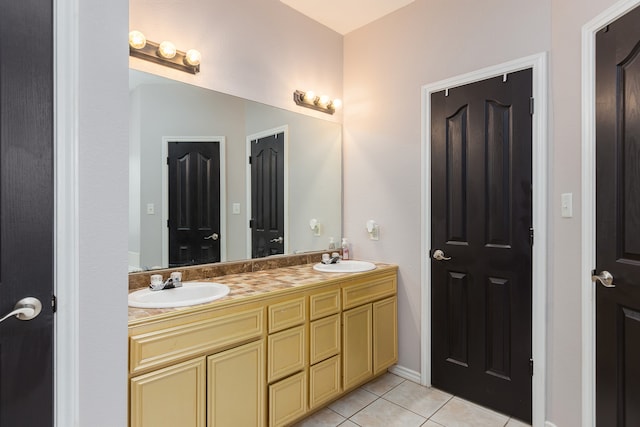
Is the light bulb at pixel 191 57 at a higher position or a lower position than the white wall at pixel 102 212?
higher

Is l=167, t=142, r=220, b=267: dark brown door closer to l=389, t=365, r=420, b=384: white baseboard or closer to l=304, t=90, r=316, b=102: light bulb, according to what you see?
l=304, t=90, r=316, b=102: light bulb

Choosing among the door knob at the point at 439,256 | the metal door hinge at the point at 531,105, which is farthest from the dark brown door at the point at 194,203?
the metal door hinge at the point at 531,105

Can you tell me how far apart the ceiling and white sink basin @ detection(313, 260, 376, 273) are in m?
1.91

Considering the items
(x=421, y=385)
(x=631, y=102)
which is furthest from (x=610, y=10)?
(x=421, y=385)

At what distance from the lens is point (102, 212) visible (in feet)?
3.72

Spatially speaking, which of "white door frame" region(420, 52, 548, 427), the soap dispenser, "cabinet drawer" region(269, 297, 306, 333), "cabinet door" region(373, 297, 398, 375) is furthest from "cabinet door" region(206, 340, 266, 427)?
"white door frame" region(420, 52, 548, 427)

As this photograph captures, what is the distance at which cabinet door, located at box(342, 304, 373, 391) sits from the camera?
2.20 m

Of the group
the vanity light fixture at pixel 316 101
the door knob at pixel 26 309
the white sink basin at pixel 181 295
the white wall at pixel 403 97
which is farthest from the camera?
the vanity light fixture at pixel 316 101

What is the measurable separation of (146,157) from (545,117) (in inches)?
87.4

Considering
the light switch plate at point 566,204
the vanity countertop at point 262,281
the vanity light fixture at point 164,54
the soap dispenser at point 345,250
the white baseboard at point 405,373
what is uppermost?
the vanity light fixture at point 164,54

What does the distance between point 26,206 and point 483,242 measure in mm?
2222

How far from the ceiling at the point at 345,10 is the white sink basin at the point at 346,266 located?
6.28ft

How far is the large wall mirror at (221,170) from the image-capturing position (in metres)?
1.91

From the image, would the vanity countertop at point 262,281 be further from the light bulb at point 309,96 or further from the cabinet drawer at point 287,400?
the light bulb at point 309,96
